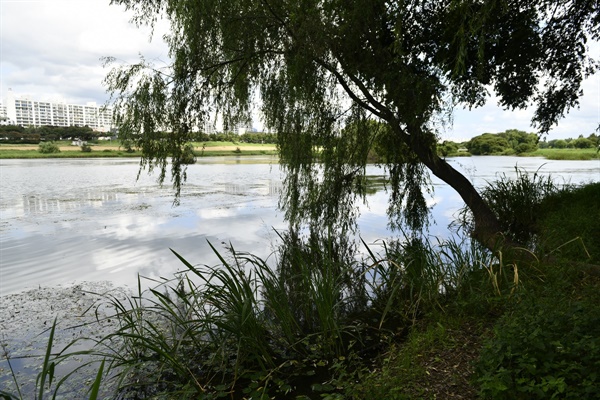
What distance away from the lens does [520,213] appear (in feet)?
24.9

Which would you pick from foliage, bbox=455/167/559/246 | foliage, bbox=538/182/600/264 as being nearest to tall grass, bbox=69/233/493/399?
foliage, bbox=538/182/600/264

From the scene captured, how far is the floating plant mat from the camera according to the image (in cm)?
288

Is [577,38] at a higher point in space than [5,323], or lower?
higher

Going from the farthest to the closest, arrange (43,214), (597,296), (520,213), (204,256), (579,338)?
(43,214), (520,213), (204,256), (597,296), (579,338)

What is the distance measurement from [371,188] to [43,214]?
9890mm

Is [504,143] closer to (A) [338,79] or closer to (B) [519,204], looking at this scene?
(B) [519,204]

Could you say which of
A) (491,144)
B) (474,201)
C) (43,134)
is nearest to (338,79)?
(474,201)

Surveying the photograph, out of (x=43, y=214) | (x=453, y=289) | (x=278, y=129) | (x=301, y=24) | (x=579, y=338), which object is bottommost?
(x=43, y=214)

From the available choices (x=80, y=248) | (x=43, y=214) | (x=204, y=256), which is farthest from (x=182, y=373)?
(x=43, y=214)

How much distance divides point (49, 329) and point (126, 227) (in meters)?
5.23

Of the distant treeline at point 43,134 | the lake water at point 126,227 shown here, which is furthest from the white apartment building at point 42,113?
the lake water at point 126,227

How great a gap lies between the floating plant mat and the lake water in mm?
444

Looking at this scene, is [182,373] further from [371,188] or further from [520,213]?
[371,188]

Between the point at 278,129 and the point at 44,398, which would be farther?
the point at 278,129
